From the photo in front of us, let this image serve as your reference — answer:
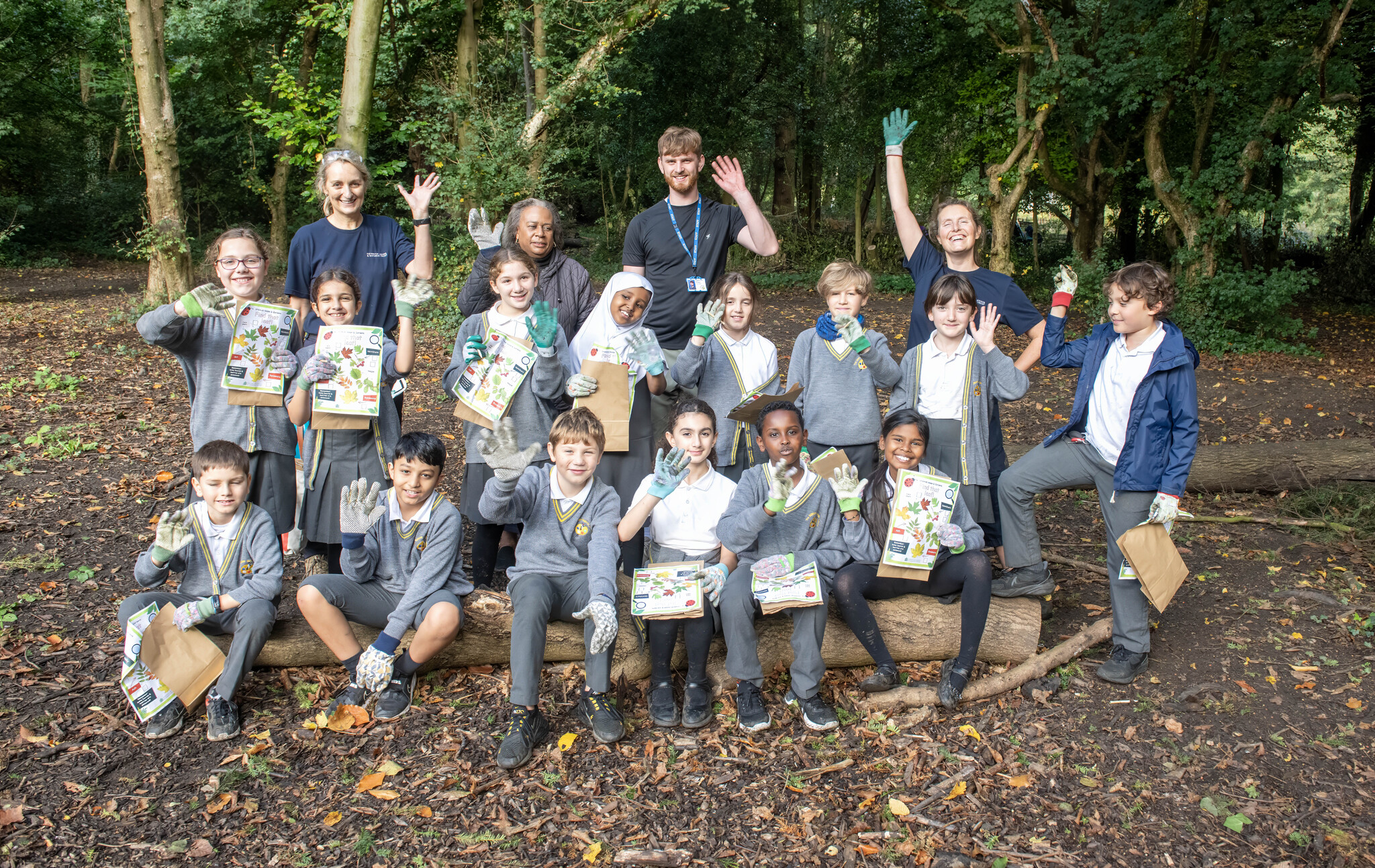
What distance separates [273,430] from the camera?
411cm

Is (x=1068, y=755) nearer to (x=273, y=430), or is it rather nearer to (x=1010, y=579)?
(x=1010, y=579)

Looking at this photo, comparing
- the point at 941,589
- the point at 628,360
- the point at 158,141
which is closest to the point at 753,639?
the point at 941,589

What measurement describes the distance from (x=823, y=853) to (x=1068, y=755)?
1162mm

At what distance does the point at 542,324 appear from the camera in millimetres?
3971

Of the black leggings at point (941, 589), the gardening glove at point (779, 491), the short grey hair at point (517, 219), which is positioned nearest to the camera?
the gardening glove at point (779, 491)

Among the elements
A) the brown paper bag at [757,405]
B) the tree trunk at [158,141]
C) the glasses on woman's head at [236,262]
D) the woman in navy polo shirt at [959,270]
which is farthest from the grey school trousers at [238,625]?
the tree trunk at [158,141]

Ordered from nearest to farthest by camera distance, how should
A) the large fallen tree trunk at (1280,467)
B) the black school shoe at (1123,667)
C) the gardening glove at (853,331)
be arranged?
the black school shoe at (1123,667), the gardening glove at (853,331), the large fallen tree trunk at (1280,467)

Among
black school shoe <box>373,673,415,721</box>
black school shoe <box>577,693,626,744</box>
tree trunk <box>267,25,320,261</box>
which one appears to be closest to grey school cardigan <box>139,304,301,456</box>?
black school shoe <box>373,673,415,721</box>

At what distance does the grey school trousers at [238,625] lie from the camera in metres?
3.55

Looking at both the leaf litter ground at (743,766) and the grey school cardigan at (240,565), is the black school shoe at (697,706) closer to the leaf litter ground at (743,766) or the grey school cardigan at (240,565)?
the leaf litter ground at (743,766)

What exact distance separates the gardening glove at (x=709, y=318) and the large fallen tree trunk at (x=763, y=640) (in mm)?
1209

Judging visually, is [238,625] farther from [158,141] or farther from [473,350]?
[158,141]

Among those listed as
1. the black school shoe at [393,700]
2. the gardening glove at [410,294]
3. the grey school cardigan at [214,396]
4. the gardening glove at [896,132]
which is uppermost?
the gardening glove at [896,132]

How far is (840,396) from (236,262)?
9.48ft
